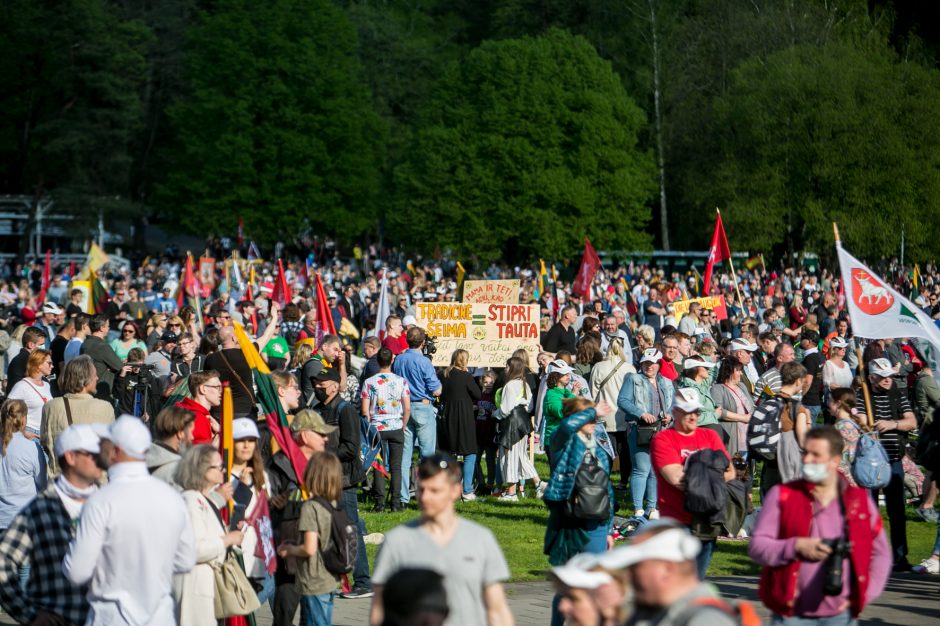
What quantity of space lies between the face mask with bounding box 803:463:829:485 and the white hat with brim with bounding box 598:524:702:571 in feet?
5.52

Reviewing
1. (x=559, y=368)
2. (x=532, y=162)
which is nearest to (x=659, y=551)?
(x=559, y=368)

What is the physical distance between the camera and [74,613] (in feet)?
22.1

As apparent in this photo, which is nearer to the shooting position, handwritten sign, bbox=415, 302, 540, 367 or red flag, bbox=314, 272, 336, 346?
red flag, bbox=314, 272, 336, 346

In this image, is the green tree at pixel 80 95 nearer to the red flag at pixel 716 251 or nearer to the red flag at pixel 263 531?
the red flag at pixel 716 251

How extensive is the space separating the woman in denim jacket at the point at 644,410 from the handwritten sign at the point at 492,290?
797 centimetres

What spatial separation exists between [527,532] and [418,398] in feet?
6.96

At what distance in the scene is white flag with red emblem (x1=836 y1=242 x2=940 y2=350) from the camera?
10.7 metres

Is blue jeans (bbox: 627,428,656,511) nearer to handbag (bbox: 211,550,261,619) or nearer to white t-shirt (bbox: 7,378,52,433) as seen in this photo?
white t-shirt (bbox: 7,378,52,433)

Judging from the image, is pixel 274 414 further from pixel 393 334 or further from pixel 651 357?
pixel 393 334

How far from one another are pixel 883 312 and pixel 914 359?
27.4 feet

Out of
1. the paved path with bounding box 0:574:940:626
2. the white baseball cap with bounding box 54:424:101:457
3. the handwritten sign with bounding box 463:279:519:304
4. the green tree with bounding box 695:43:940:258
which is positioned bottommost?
the paved path with bounding box 0:574:940:626

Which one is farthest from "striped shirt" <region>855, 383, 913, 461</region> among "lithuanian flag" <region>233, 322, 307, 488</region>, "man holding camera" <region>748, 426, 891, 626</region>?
"man holding camera" <region>748, 426, 891, 626</region>

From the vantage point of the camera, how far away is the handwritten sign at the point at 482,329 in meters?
18.3

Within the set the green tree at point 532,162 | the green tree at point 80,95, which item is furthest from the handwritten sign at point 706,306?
the green tree at point 80,95
